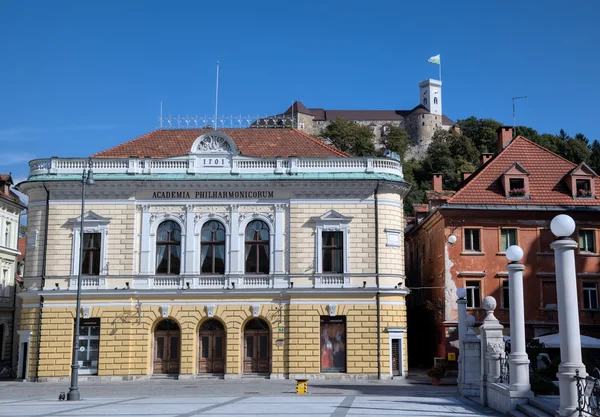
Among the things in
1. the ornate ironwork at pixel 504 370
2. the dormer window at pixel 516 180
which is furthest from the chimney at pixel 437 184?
the ornate ironwork at pixel 504 370

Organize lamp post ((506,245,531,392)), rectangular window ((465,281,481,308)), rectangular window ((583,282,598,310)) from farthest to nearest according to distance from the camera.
→ rectangular window ((465,281,481,308)), rectangular window ((583,282,598,310)), lamp post ((506,245,531,392))

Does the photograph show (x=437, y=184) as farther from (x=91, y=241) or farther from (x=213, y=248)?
(x=91, y=241)

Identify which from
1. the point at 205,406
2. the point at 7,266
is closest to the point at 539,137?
the point at 7,266

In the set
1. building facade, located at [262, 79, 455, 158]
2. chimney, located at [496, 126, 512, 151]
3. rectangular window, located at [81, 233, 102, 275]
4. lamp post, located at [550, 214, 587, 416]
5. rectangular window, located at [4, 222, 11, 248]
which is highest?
building facade, located at [262, 79, 455, 158]

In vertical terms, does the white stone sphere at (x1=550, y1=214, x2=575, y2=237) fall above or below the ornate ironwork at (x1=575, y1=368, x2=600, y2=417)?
above

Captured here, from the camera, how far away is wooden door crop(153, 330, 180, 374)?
121ft

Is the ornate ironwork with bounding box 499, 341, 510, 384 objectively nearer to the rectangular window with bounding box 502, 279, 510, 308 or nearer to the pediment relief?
the rectangular window with bounding box 502, 279, 510, 308

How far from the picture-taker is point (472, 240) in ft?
133

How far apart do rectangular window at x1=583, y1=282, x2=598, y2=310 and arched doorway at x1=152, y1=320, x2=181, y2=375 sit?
70.6 feet

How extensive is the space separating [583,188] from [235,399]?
85.0ft

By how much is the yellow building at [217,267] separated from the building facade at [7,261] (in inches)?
586

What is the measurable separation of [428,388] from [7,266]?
34261mm

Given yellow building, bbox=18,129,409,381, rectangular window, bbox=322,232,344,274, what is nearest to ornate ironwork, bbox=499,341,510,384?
yellow building, bbox=18,129,409,381

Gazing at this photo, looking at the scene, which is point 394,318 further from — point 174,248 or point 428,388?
point 174,248
